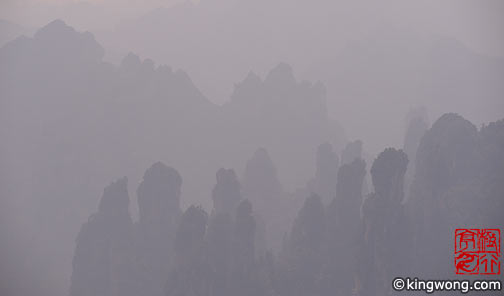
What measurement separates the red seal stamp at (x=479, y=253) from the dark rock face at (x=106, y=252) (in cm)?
3852

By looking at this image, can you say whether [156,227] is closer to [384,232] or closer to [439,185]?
[384,232]

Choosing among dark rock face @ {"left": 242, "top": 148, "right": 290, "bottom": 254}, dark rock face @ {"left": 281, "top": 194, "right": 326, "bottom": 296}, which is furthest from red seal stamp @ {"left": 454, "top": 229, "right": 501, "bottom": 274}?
dark rock face @ {"left": 242, "top": 148, "right": 290, "bottom": 254}

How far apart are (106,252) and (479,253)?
43.5 m

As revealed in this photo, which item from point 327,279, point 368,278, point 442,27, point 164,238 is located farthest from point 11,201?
point 442,27

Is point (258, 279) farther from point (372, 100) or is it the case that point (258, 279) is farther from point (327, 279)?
point (372, 100)

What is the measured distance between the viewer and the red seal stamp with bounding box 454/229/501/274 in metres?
47.9

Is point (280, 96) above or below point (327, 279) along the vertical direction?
above

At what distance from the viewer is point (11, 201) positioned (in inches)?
3199

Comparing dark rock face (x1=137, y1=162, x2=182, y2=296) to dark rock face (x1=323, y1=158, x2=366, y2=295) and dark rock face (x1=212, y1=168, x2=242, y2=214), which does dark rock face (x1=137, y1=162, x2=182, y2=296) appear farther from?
dark rock face (x1=323, y1=158, x2=366, y2=295)

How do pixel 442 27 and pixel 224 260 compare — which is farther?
pixel 442 27

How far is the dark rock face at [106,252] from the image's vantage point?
2320 inches

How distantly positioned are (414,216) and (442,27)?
14372 centimetres

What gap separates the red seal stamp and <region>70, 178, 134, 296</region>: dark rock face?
38524 millimetres

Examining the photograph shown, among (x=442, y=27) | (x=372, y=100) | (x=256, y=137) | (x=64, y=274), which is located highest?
(x=442, y=27)
